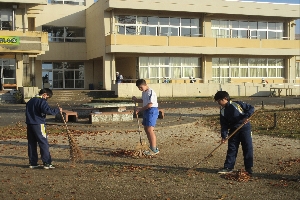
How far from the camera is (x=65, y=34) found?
40.8m

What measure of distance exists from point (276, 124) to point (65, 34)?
2898 centimetres

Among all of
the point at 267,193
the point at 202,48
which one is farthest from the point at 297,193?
the point at 202,48

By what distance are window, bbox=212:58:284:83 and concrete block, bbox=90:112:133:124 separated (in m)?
23.7

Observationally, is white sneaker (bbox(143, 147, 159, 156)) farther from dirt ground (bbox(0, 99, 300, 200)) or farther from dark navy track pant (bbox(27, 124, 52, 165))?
dark navy track pant (bbox(27, 124, 52, 165))

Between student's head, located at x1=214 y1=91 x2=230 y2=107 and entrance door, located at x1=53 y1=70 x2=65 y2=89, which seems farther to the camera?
entrance door, located at x1=53 y1=70 x2=65 y2=89

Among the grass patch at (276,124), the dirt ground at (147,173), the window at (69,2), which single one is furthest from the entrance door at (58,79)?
the dirt ground at (147,173)

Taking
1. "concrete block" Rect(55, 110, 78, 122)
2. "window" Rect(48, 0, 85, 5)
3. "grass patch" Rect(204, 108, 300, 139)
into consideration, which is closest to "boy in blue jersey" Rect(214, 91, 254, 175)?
"grass patch" Rect(204, 108, 300, 139)

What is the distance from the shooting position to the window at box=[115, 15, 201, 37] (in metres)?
36.4

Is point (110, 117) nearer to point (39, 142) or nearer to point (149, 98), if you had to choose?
point (149, 98)

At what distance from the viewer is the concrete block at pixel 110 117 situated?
1645 cm

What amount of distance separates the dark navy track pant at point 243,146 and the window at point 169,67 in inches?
1132

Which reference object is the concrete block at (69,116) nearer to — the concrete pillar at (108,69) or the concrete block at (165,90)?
the concrete block at (165,90)

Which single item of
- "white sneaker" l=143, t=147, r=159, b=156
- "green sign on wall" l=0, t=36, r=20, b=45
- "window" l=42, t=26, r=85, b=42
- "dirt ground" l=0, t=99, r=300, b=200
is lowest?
"dirt ground" l=0, t=99, r=300, b=200

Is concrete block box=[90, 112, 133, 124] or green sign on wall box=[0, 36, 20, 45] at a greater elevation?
green sign on wall box=[0, 36, 20, 45]
